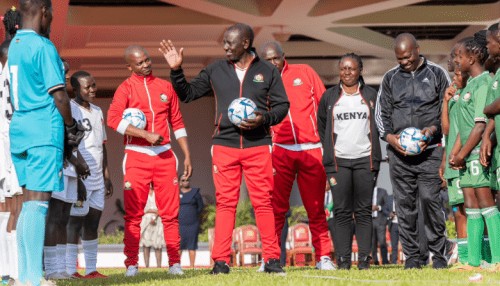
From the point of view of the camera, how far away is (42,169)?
3865 millimetres

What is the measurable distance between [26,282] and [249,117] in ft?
7.34

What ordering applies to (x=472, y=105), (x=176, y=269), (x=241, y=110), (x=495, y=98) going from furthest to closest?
(x=176, y=269), (x=472, y=105), (x=241, y=110), (x=495, y=98)

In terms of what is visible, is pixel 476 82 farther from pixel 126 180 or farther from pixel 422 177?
pixel 126 180

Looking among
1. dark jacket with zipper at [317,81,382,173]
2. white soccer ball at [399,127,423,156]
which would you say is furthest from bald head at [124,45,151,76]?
white soccer ball at [399,127,423,156]

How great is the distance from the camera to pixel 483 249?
5.50m

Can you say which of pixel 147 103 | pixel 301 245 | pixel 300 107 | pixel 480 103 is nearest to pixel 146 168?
pixel 147 103

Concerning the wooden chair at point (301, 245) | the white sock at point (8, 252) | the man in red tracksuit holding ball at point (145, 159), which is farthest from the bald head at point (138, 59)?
the wooden chair at point (301, 245)

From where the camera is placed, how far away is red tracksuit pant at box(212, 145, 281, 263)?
5305 millimetres

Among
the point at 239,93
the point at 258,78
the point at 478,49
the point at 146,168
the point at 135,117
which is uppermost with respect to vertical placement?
the point at 478,49

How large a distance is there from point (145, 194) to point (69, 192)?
77cm

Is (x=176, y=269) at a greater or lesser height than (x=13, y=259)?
lesser

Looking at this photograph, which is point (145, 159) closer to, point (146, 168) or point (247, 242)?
point (146, 168)

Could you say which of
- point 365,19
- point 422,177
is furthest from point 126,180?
point 365,19

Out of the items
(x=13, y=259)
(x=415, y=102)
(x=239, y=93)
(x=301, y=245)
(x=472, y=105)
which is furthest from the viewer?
(x=301, y=245)
